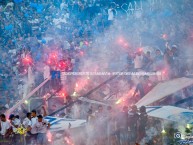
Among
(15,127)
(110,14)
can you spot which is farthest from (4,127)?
(110,14)

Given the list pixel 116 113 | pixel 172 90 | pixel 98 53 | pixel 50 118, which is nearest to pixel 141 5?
pixel 98 53

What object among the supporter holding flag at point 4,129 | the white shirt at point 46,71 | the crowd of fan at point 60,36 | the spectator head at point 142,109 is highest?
the crowd of fan at point 60,36

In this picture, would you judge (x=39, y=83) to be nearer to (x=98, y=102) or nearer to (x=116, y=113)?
(x=98, y=102)

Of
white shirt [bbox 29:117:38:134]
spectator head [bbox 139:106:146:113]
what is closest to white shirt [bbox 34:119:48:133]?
white shirt [bbox 29:117:38:134]

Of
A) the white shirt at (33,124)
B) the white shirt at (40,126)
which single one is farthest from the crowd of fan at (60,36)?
the white shirt at (40,126)

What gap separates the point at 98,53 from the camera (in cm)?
A: 957

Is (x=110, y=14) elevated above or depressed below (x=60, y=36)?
above

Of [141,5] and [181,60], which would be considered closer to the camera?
[181,60]

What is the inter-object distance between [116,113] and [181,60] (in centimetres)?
237

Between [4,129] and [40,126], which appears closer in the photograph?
[4,129]

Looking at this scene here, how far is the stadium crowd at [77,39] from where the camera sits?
9.10 m

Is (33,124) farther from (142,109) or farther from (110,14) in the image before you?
(110,14)

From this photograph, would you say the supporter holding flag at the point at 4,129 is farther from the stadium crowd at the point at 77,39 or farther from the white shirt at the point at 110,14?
the white shirt at the point at 110,14

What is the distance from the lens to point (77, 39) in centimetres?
999
